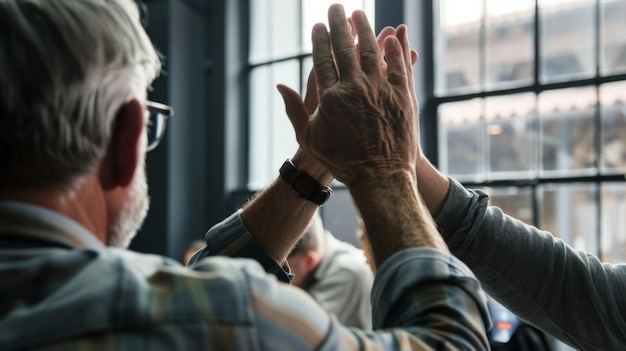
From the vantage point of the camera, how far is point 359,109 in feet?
2.64

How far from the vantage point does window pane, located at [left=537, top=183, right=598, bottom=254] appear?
11.9 ft

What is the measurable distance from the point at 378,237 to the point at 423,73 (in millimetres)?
3906

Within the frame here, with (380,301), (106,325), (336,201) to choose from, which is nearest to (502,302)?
(380,301)

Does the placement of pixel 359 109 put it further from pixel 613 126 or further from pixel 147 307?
pixel 613 126

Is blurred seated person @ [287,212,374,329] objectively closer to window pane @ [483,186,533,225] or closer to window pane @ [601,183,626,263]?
window pane @ [483,186,533,225]

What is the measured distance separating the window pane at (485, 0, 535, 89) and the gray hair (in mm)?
3865

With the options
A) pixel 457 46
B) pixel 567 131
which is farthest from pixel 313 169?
pixel 457 46

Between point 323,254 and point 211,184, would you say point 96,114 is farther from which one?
point 211,184

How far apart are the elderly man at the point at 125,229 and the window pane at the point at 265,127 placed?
4.97m

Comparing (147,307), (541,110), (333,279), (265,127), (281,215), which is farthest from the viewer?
(265,127)

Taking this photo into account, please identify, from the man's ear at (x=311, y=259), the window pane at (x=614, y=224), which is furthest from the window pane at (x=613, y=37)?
the man's ear at (x=311, y=259)

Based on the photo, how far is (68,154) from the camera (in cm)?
62

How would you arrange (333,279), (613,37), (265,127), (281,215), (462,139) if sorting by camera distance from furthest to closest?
1. (265,127)
2. (462,139)
3. (613,37)
4. (333,279)
5. (281,215)

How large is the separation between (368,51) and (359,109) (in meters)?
0.12
